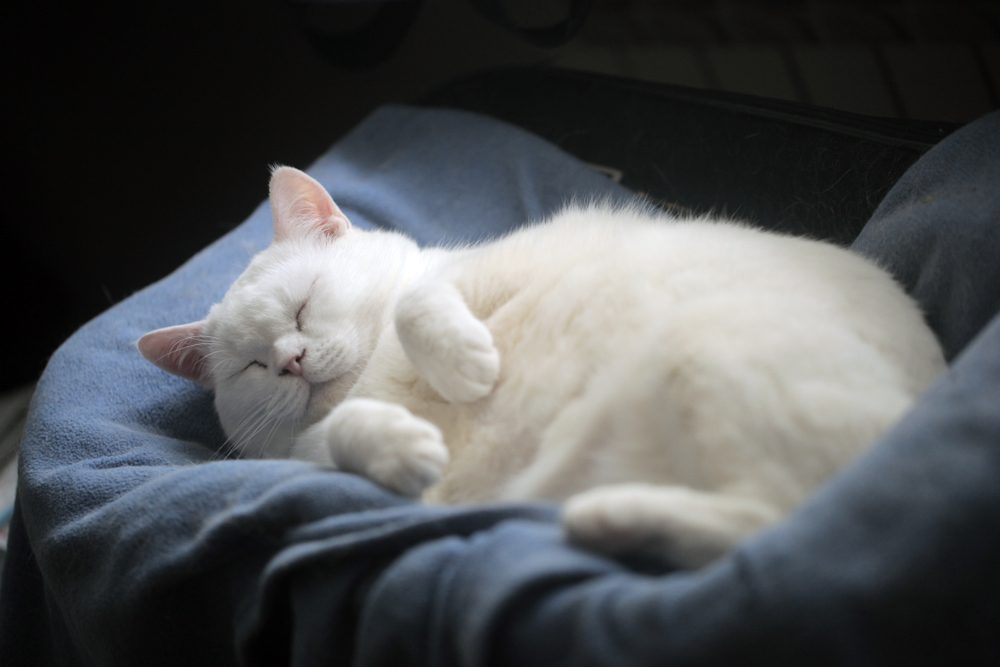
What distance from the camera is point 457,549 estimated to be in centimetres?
69

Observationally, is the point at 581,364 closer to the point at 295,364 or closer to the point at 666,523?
the point at 666,523

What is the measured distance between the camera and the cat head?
1.11 meters

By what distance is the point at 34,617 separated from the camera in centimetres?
127

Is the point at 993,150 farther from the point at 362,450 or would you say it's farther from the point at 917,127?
the point at 362,450

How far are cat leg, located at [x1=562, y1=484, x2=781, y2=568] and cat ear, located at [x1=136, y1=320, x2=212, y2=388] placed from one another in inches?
30.4

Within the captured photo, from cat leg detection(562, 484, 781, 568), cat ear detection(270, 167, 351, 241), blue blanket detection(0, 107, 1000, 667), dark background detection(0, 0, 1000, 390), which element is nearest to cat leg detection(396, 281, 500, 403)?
blue blanket detection(0, 107, 1000, 667)

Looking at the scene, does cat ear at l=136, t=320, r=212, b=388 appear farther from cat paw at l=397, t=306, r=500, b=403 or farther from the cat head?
cat paw at l=397, t=306, r=500, b=403

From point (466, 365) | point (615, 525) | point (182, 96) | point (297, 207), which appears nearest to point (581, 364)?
point (466, 365)

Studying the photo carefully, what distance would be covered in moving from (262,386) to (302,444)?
0.10 metres

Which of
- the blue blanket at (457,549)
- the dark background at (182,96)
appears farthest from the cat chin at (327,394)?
the dark background at (182,96)

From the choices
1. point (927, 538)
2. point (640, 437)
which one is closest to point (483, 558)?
point (640, 437)

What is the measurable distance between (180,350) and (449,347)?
561 mm

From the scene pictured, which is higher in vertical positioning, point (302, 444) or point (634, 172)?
point (634, 172)

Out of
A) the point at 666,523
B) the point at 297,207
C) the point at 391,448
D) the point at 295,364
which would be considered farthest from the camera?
the point at 297,207
